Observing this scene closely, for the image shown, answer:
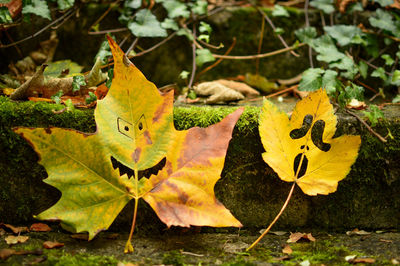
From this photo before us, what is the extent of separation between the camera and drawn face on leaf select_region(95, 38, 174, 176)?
875mm

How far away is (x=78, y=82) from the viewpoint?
114 centimetres

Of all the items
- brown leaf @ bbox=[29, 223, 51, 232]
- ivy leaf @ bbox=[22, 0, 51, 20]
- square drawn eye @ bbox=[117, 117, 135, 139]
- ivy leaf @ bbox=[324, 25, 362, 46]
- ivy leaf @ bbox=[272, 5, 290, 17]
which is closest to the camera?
square drawn eye @ bbox=[117, 117, 135, 139]

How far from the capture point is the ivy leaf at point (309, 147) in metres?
0.96

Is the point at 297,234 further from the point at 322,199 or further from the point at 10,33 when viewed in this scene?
the point at 10,33

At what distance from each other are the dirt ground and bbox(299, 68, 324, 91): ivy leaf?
21.4 inches

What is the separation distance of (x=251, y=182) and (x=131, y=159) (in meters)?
0.40

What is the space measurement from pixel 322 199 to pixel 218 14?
1143 millimetres

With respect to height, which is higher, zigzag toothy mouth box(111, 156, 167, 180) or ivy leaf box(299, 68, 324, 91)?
ivy leaf box(299, 68, 324, 91)

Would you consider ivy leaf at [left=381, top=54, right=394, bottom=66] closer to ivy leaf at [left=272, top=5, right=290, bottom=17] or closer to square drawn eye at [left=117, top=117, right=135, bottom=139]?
ivy leaf at [left=272, top=5, right=290, bottom=17]

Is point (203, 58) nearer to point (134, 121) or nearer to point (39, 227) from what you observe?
point (134, 121)

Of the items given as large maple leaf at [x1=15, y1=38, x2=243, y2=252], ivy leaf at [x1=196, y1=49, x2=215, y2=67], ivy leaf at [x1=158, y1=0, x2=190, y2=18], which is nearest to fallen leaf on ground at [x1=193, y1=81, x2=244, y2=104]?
ivy leaf at [x1=196, y1=49, x2=215, y2=67]

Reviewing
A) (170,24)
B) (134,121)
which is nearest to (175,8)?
(170,24)

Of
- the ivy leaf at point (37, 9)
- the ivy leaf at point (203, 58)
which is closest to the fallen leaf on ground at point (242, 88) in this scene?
the ivy leaf at point (203, 58)

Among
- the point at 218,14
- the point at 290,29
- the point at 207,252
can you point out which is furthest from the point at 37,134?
the point at 290,29
